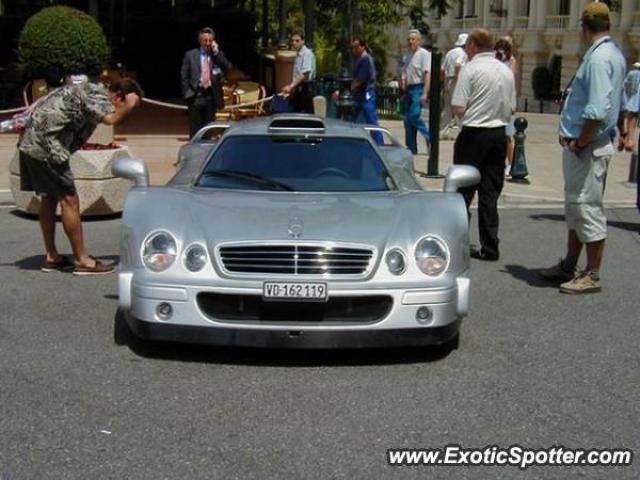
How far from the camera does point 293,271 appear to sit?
18.1ft

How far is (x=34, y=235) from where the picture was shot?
9742 millimetres

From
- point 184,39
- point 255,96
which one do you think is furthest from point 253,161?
point 184,39

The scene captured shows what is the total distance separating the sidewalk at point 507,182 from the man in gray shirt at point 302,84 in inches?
78.3

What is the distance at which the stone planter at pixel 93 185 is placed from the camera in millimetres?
10328

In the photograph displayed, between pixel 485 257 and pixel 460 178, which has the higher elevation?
pixel 460 178

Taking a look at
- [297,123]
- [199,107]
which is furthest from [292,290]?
[199,107]

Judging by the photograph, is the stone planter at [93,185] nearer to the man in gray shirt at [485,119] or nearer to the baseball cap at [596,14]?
the man in gray shirt at [485,119]

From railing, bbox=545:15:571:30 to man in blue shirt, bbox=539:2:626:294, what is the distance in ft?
165

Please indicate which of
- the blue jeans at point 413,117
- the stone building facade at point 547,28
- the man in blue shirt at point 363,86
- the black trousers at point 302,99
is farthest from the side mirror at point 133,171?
the stone building facade at point 547,28

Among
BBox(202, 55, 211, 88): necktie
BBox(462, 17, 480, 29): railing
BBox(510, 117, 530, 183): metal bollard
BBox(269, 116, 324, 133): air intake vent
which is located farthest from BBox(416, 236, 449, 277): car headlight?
BBox(462, 17, 480, 29): railing

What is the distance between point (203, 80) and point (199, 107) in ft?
1.22

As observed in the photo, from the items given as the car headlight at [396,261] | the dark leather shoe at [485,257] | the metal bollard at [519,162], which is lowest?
the dark leather shoe at [485,257]

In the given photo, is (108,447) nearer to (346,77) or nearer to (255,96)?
(346,77)

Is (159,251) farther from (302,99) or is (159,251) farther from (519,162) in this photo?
(302,99)
